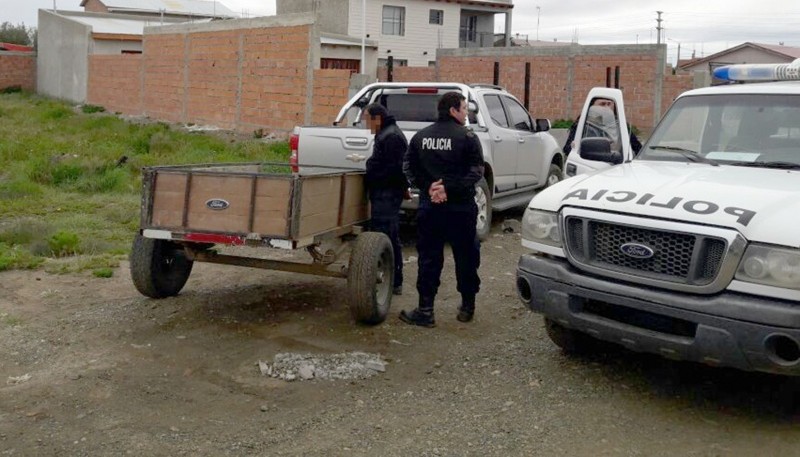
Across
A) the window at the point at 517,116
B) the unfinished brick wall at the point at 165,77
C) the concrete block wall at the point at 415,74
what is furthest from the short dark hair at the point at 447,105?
the concrete block wall at the point at 415,74

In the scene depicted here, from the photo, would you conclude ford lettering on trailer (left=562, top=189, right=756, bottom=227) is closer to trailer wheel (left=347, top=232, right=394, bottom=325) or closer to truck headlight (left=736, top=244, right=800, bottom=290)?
truck headlight (left=736, top=244, right=800, bottom=290)

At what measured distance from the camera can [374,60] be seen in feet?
123

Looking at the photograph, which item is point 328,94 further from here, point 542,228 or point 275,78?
point 542,228

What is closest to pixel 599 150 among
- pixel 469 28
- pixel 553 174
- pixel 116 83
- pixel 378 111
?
pixel 378 111

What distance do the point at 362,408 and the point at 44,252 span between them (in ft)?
18.8

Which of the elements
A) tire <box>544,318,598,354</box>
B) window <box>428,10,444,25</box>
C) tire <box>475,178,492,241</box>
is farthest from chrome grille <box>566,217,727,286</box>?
window <box>428,10,444,25</box>

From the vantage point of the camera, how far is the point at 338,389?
545cm

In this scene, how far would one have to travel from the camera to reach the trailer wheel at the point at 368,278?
6488mm

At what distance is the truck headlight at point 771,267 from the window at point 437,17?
1706 inches

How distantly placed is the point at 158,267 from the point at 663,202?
419cm

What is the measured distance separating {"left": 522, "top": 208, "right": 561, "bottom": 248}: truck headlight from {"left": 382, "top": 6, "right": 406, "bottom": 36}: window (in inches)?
1602

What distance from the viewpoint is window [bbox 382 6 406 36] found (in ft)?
148

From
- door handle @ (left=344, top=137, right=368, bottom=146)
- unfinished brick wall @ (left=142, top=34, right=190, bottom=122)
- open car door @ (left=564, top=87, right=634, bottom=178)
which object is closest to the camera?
open car door @ (left=564, top=87, right=634, bottom=178)

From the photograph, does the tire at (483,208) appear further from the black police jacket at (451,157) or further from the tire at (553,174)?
the black police jacket at (451,157)
